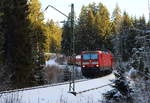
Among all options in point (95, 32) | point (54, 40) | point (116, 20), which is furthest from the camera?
point (54, 40)

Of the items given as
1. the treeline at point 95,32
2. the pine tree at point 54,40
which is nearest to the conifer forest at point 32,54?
the treeline at point 95,32

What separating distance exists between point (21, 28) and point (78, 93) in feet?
44.4

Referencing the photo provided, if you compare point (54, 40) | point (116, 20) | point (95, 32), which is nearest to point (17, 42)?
point (95, 32)

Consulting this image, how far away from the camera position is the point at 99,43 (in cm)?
8188

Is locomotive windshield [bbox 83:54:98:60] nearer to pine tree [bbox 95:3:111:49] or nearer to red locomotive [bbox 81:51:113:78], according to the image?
red locomotive [bbox 81:51:113:78]

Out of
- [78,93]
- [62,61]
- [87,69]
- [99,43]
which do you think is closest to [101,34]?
[99,43]

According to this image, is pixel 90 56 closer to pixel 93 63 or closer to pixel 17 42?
pixel 93 63

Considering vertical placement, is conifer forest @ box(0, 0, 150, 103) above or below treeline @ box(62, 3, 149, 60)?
below

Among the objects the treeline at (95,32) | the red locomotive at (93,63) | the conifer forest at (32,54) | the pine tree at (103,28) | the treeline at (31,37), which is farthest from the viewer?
the pine tree at (103,28)

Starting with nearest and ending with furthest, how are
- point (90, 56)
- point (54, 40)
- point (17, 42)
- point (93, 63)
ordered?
point (17, 42) → point (93, 63) → point (90, 56) → point (54, 40)

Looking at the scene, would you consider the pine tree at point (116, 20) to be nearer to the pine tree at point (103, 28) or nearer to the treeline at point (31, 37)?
the treeline at point (31, 37)

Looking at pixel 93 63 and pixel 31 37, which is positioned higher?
pixel 31 37

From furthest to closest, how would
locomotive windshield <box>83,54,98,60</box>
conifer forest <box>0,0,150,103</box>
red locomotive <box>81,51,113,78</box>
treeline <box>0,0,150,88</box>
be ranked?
locomotive windshield <box>83,54,98,60</box> < red locomotive <box>81,51,113,78</box> < treeline <box>0,0,150,88</box> < conifer forest <box>0,0,150,103</box>

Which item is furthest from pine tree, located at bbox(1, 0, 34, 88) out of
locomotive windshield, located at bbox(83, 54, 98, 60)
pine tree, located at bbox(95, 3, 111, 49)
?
pine tree, located at bbox(95, 3, 111, 49)
